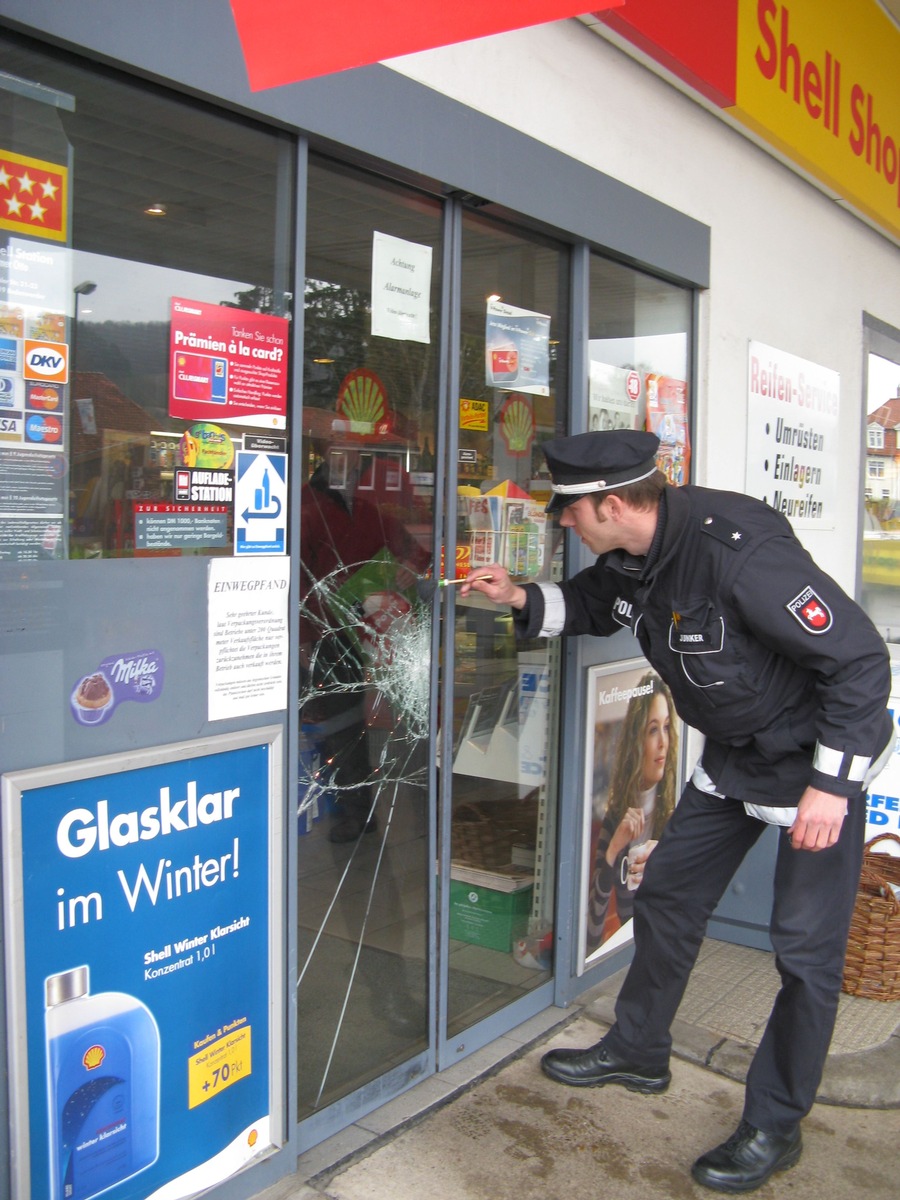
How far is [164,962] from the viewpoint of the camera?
2.30 meters

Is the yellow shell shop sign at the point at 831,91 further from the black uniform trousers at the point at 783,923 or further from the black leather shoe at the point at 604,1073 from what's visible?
the black leather shoe at the point at 604,1073

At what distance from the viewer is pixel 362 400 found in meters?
2.84

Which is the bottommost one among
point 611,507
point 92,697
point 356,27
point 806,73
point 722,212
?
point 92,697

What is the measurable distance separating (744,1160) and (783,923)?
613mm

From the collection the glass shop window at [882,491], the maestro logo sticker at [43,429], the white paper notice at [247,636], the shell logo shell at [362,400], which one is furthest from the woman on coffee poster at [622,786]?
the glass shop window at [882,491]

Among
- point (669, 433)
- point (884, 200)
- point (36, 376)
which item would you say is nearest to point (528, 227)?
point (669, 433)

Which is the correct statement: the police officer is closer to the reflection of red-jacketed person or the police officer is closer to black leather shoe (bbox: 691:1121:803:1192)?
black leather shoe (bbox: 691:1121:803:1192)

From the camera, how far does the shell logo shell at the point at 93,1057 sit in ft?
7.00

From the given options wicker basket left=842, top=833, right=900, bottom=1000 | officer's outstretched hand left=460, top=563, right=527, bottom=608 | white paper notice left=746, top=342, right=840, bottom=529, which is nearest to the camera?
officer's outstretched hand left=460, top=563, right=527, bottom=608

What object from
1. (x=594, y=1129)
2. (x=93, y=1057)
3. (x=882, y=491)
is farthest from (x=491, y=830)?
(x=882, y=491)

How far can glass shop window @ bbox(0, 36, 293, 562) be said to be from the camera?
201cm

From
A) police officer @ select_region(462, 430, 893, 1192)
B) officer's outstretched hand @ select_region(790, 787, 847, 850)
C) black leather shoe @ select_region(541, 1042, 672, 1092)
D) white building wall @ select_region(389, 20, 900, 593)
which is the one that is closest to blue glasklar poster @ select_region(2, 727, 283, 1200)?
black leather shoe @ select_region(541, 1042, 672, 1092)

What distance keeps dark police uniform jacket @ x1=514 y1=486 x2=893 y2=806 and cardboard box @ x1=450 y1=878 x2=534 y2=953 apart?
2.99 ft

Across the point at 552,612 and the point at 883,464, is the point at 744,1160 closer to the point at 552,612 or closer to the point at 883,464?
the point at 552,612
